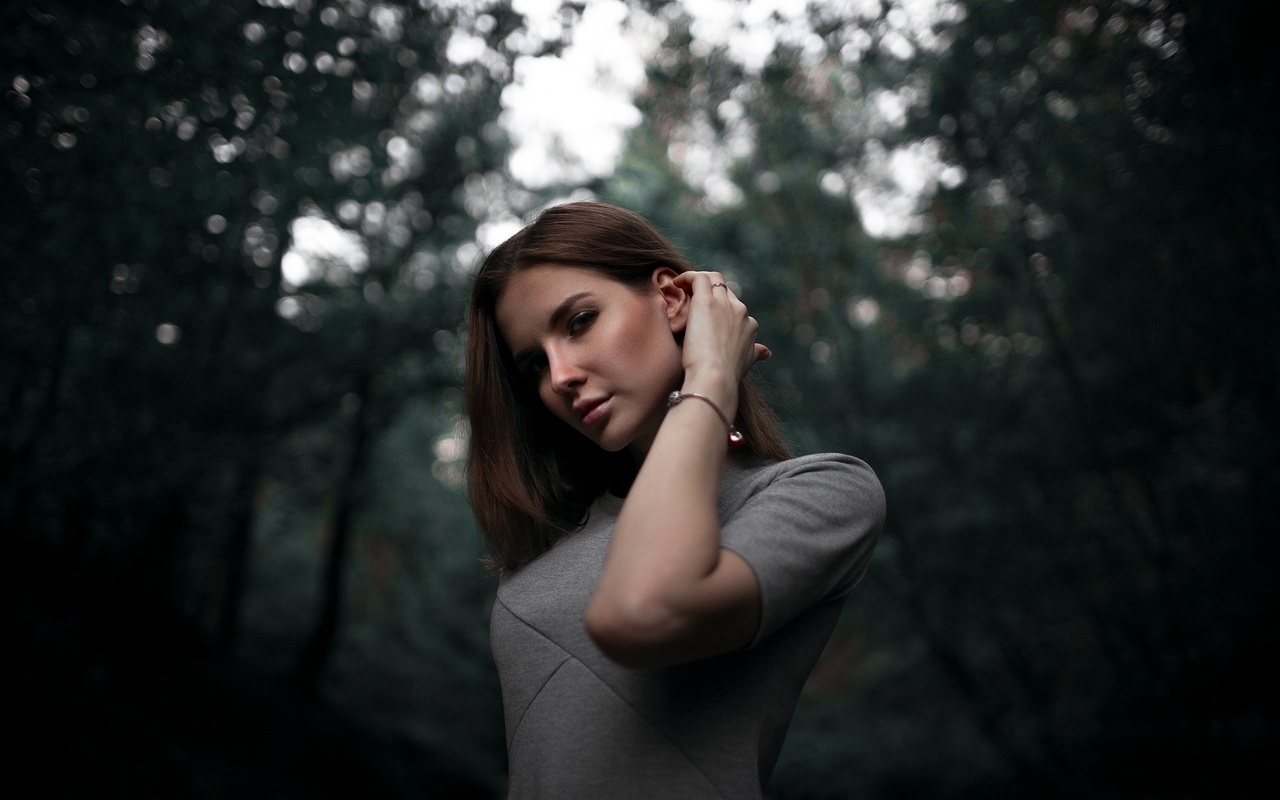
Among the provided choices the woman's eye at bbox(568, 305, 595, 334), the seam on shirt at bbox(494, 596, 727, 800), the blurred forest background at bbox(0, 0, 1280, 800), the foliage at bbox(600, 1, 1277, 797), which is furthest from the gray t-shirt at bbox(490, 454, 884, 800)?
the foliage at bbox(600, 1, 1277, 797)

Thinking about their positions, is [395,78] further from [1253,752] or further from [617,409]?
[1253,752]

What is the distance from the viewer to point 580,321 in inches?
60.5

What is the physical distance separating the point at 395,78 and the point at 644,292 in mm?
4554

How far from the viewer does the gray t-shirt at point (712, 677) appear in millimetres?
1194

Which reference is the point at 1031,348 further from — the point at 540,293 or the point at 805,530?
the point at 805,530

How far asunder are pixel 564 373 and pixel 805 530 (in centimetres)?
54

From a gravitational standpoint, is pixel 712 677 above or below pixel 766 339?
above

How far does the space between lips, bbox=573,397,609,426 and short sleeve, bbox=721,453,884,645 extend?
30cm

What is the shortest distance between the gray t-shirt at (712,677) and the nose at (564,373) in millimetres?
346

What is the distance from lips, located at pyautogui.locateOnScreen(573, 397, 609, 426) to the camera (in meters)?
1.48

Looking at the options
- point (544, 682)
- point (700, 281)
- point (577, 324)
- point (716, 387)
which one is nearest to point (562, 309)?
point (577, 324)

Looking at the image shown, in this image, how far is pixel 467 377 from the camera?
1.78 m

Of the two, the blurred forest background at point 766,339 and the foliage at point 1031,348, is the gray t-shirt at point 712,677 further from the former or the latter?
the foliage at point 1031,348

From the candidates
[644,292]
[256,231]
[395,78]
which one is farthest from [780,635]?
[256,231]
